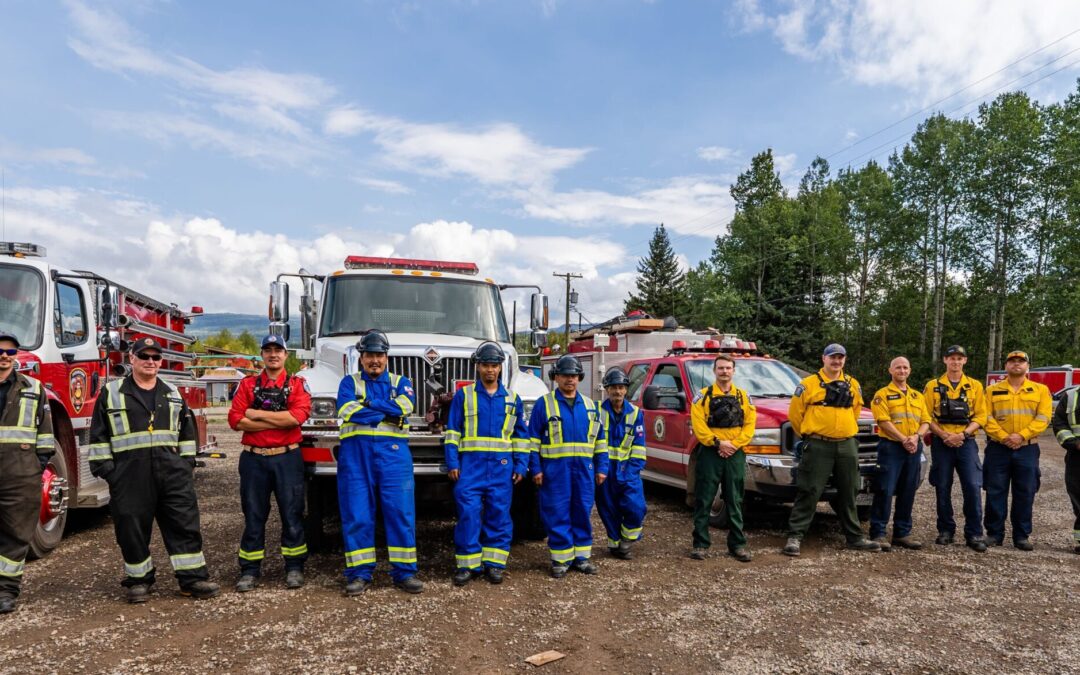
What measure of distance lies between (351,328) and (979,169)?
30231mm

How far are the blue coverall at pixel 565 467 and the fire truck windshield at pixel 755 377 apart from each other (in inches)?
111

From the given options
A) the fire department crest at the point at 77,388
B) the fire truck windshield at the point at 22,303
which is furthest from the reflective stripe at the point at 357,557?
the fire truck windshield at the point at 22,303

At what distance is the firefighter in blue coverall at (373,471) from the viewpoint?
5082 millimetres

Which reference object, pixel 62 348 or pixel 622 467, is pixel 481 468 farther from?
pixel 62 348

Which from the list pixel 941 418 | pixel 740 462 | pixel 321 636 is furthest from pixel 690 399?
pixel 321 636

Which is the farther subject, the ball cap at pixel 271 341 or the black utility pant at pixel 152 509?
the ball cap at pixel 271 341

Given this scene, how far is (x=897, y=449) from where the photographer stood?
6594mm

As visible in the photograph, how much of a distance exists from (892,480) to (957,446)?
2.35 ft

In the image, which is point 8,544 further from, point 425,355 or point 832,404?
point 832,404

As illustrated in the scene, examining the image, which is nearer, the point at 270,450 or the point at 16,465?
the point at 16,465

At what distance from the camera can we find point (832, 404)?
635cm

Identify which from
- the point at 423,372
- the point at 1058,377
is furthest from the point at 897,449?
the point at 1058,377

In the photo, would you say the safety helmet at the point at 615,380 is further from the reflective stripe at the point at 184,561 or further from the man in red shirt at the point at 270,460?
the reflective stripe at the point at 184,561

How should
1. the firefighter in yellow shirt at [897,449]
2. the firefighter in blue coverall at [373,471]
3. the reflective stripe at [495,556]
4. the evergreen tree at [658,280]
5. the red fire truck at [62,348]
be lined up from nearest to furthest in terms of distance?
1. the firefighter in blue coverall at [373,471]
2. the reflective stripe at [495,556]
3. the red fire truck at [62,348]
4. the firefighter in yellow shirt at [897,449]
5. the evergreen tree at [658,280]
